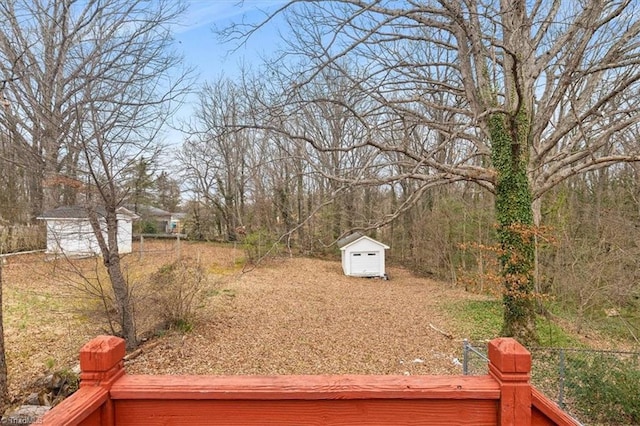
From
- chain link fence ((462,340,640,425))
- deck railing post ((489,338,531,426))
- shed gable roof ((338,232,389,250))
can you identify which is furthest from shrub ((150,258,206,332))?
shed gable roof ((338,232,389,250))

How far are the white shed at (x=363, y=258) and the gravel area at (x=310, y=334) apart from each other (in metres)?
2.61

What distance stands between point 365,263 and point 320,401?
14.7 m

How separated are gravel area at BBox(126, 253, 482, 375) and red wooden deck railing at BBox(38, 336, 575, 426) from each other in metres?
4.83

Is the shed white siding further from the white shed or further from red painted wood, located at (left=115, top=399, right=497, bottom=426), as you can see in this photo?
red painted wood, located at (left=115, top=399, right=497, bottom=426)

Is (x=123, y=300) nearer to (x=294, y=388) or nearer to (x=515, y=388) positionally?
(x=294, y=388)

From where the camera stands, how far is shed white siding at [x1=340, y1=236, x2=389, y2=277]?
15.7 meters

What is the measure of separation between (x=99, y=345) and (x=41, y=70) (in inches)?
251

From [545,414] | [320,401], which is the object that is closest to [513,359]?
[545,414]

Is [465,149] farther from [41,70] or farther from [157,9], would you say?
[41,70]

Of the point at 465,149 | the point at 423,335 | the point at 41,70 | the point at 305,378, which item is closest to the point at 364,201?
the point at 465,149

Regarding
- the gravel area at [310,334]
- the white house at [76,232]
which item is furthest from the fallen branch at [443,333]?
the white house at [76,232]

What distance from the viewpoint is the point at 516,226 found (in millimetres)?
6387

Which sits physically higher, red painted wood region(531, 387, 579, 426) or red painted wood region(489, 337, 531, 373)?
red painted wood region(489, 337, 531, 373)

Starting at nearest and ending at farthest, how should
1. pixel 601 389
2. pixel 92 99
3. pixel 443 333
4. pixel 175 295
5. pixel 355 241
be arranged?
pixel 601 389, pixel 92 99, pixel 175 295, pixel 443 333, pixel 355 241
